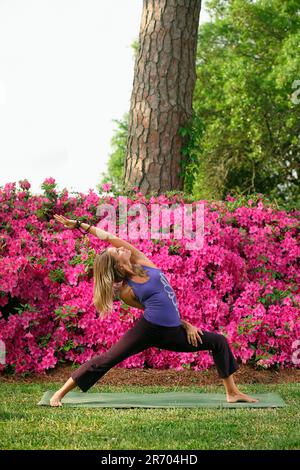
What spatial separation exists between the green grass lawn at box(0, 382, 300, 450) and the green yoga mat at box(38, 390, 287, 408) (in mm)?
169

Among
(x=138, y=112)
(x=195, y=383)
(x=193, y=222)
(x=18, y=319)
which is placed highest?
(x=138, y=112)

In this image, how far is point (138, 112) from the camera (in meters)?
11.3

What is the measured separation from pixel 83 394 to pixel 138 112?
512 centimetres

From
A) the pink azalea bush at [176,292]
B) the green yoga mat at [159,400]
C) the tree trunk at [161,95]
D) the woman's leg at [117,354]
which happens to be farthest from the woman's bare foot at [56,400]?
the tree trunk at [161,95]

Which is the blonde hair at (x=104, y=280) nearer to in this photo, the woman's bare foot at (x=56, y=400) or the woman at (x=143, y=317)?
the woman at (x=143, y=317)

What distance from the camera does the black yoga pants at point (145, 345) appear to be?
6352 millimetres

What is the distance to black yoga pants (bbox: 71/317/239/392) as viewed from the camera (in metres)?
6.35

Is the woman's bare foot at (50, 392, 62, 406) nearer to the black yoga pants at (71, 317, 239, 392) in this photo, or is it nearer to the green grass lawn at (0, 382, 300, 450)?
the green grass lawn at (0, 382, 300, 450)

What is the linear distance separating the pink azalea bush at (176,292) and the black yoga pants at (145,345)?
6.54ft

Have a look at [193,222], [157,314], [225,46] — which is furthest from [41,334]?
[225,46]

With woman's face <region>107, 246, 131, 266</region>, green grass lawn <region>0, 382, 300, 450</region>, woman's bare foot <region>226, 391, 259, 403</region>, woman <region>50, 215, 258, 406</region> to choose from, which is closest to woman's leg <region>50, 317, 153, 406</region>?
woman <region>50, 215, 258, 406</region>

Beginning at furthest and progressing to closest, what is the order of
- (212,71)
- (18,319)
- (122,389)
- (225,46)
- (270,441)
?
(225,46) → (212,71) → (18,319) → (122,389) → (270,441)

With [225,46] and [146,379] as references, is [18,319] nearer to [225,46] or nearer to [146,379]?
[146,379]

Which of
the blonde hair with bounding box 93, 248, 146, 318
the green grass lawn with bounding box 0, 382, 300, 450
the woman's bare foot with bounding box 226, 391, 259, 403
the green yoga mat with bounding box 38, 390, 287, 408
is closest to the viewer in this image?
the green grass lawn with bounding box 0, 382, 300, 450
